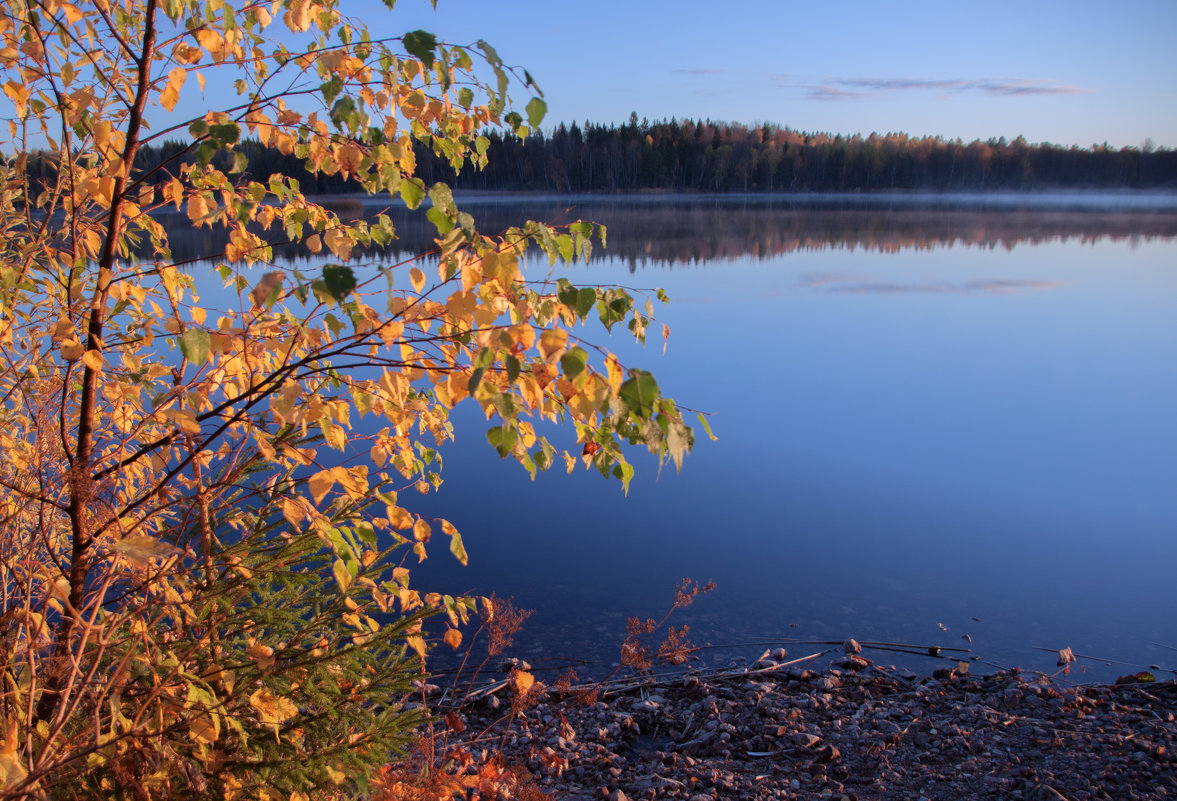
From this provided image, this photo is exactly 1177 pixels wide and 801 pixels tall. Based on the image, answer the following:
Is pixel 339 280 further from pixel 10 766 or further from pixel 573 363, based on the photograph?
pixel 10 766

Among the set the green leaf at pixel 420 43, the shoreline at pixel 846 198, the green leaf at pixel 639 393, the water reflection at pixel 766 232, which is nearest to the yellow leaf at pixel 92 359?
the green leaf at pixel 420 43

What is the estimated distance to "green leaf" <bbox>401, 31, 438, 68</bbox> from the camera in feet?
4.91

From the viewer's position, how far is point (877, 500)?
6.46 m

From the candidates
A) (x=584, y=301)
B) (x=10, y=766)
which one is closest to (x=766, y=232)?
(x=584, y=301)

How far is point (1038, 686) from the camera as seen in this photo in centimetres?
373

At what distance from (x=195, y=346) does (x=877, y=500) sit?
6047mm

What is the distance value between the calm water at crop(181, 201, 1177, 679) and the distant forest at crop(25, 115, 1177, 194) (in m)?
55.4

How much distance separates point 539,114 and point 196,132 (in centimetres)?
84

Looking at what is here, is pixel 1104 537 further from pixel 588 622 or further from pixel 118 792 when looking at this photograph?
pixel 118 792

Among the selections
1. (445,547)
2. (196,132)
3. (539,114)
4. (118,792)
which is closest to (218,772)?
(118,792)

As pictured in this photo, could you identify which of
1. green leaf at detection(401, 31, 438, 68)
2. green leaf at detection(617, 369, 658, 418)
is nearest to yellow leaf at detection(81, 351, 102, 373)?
green leaf at detection(401, 31, 438, 68)

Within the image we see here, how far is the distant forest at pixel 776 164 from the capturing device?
69.4 meters

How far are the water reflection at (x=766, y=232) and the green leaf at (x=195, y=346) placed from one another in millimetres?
15393

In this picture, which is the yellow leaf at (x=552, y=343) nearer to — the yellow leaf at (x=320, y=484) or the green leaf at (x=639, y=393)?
the green leaf at (x=639, y=393)
